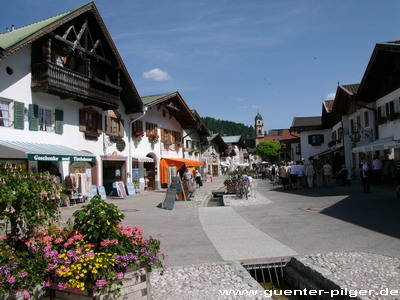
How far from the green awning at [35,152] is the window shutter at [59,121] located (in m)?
0.95

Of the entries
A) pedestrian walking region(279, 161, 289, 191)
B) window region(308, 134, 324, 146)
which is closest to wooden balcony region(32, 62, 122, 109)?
pedestrian walking region(279, 161, 289, 191)

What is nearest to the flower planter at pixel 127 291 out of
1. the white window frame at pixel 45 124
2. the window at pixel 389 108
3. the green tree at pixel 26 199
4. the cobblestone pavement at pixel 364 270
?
the green tree at pixel 26 199

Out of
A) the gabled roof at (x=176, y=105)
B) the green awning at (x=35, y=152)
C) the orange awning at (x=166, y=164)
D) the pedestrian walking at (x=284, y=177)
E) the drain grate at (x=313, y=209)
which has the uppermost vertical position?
the gabled roof at (x=176, y=105)

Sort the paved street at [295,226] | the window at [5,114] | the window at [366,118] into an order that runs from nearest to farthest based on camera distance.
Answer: the paved street at [295,226] → the window at [5,114] → the window at [366,118]

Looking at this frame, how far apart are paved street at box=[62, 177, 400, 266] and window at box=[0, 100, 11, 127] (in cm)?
457

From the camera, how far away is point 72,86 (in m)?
16.0

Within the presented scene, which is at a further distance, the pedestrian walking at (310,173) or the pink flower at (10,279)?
the pedestrian walking at (310,173)

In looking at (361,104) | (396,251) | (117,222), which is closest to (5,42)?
(117,222)

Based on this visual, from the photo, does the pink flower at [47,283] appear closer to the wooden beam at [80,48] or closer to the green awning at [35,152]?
the green awning at [35,152]

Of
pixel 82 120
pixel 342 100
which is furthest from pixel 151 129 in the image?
pixel 342 100

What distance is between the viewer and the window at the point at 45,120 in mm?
15586

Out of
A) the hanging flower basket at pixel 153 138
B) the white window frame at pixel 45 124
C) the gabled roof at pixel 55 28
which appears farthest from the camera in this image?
the hanging flower basket at pixel 153 138

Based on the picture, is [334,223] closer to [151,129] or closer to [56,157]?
[56,157]

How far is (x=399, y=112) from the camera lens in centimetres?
1859
